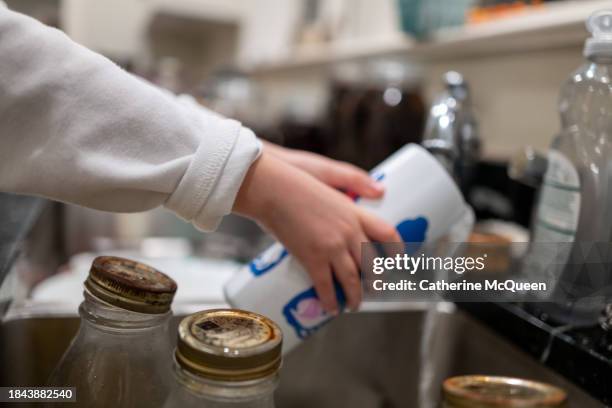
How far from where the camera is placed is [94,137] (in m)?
0.36

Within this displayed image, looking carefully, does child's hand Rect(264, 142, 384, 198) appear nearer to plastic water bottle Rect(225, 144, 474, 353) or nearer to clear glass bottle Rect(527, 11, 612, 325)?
plastic water bottle Rect(225, 144, 474, 353)

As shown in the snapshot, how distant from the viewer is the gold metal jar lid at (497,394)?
0.27 metres

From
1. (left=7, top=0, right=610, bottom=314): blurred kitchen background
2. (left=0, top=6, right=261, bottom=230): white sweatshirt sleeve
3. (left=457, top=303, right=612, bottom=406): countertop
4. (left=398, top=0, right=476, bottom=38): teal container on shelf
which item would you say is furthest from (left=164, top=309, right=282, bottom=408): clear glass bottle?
(left=398, top=0, right=476, bottom=38): teal container on shelf

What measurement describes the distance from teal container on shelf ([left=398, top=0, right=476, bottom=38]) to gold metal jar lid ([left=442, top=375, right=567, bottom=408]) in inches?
34.1

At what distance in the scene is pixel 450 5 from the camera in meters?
1.04

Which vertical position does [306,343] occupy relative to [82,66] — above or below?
below

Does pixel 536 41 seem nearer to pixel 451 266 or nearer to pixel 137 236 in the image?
pixel 451 266

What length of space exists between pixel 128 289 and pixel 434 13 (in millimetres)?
887

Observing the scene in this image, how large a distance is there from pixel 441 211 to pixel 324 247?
0.35ft

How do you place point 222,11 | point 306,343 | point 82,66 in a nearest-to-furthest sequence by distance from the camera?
point 82,66, point 306,343, point 222,11

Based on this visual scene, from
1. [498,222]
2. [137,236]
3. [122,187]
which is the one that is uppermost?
[122,187]

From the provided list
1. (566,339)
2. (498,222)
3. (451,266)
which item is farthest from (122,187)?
(498,222)

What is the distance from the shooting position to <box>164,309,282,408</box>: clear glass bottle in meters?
0.27

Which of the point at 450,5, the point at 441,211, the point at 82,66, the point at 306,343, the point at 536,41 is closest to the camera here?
the point at 82,66
